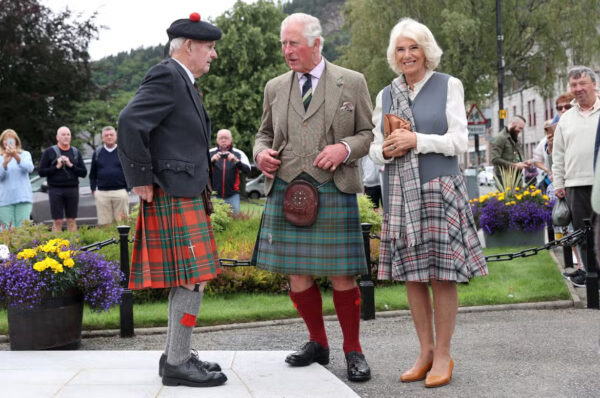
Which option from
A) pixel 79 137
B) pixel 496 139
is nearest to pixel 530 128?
pixel 79 137

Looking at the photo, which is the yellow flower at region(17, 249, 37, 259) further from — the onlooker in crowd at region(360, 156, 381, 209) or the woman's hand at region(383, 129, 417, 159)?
the onlooker in crowd at region(360, 156, 381, 209)

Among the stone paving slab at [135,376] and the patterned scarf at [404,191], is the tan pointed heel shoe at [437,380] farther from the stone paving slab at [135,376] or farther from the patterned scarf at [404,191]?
the patterned scarf at [404,191]

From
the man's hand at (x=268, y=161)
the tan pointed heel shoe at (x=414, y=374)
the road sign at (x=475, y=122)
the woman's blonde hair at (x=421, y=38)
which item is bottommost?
the tan pointed heel shoe at (x=414, y=374)

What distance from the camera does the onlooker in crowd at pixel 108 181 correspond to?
39.5ft

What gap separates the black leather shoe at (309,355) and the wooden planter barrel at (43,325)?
1.98 meters

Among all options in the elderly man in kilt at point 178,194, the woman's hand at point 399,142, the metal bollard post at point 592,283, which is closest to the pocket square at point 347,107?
the woman's hand at point 399,142

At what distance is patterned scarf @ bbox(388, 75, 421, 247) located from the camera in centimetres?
445

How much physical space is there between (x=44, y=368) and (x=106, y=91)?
2556 cm

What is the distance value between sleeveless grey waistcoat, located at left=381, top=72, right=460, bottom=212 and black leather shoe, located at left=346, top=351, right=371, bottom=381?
4.10 ft

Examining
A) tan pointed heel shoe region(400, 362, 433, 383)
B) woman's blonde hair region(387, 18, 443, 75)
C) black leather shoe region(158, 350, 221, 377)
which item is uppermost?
woman's blonde hair region(387, 18, 443, 75)

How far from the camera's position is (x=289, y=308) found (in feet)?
23.7

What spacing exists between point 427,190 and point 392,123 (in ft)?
1.56

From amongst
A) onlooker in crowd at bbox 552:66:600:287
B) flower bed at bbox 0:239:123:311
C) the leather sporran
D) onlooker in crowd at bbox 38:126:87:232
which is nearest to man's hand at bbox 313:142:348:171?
the leather sporran

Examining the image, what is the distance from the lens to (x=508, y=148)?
12312 millimetres
